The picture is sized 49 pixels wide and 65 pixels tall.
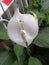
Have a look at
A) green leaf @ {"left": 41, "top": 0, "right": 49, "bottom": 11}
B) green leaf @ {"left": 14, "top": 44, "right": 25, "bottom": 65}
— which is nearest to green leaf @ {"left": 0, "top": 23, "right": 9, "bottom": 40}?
green leaf @ {"left": 14, "top": 44, "right": 25, "bottom": 65}

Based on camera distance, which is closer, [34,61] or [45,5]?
[34,61]

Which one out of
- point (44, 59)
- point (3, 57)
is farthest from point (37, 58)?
point (3, 57)

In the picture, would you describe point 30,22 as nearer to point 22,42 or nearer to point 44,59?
point 22,42

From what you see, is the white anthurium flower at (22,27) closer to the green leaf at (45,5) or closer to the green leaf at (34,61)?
the green leaf at (34,61)

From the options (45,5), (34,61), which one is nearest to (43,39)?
(34,61)

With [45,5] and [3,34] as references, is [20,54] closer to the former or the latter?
[3,34]

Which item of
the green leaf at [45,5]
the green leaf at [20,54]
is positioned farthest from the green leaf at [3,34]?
the green leaf at [45,5]
